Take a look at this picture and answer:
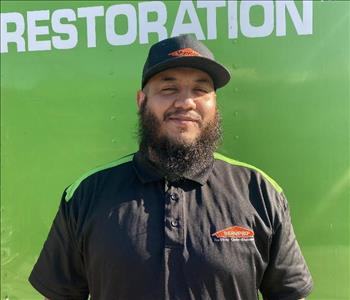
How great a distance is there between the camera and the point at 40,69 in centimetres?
187

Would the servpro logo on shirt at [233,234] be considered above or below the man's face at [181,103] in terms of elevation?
below

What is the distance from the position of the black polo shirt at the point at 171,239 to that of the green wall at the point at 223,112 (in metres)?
0.36

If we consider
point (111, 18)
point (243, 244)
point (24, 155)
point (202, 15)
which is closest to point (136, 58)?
point (111, 18)

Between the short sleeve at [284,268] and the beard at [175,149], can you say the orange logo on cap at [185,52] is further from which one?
the short sleeve at [284,268]

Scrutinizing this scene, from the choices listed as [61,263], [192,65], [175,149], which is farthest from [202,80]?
[61,263]

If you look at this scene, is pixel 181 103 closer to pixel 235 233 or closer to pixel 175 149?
pixel 175 149

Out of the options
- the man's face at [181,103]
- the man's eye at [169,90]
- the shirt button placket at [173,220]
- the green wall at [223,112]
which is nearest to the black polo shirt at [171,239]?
the shirt button placket at [173,220]

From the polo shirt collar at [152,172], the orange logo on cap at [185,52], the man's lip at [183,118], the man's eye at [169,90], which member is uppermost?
the orange logo on cap at [185,52]

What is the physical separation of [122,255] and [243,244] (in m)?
0.38

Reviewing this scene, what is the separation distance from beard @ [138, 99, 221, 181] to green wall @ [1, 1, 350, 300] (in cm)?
32

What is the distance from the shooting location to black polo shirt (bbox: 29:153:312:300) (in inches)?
50.5

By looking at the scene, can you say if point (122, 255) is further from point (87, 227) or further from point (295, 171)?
point (295, 171)

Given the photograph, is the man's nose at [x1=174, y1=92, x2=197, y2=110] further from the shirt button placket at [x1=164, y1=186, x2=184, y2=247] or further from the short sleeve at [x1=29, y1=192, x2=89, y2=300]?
the short sleeve at [x1=29, y1=192, x2=89, y2=300]

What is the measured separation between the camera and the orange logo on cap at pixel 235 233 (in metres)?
1.31
